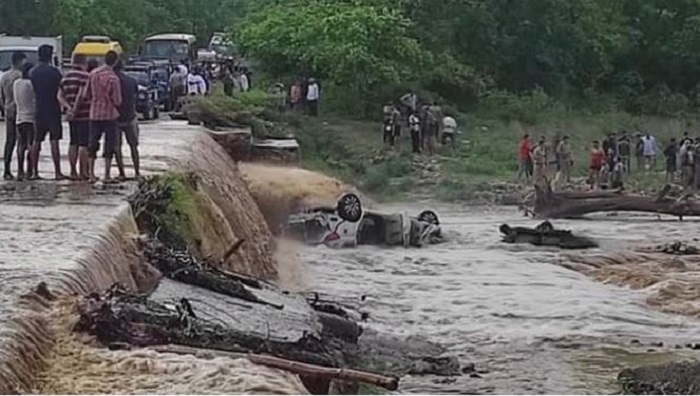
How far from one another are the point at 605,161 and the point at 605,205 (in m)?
6.44

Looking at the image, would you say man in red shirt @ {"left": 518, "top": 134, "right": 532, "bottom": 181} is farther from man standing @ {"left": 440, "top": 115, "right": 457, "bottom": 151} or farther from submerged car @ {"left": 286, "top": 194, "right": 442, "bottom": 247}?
submerged car @ {"left": 286, "top": 194, "right": 442, "bottom": 247}

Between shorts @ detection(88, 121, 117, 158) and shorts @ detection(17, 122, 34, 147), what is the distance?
2.42ft

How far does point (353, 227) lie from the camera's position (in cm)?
3075

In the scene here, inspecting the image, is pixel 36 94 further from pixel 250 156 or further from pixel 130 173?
pixel 250 156

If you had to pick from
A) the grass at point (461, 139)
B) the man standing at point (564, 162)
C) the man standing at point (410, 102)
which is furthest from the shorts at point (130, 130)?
the man standing at point (410, 102)

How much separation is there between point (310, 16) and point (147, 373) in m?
37.1

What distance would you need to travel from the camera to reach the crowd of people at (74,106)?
18.1 m

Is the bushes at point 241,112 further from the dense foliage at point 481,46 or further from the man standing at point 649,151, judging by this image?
the man standing at point 649,151

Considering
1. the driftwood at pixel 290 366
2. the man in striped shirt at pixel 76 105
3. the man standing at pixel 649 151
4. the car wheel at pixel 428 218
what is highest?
the man in striped shirt at pixel 76 105

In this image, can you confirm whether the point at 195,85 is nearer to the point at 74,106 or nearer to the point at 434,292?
the point at 434,292

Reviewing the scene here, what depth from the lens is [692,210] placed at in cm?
3628

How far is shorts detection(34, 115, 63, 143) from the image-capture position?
18.5 meters

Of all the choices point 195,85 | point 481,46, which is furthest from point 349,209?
point 481,46

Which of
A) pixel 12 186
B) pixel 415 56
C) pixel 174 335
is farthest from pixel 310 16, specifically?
pixel 174 335
